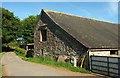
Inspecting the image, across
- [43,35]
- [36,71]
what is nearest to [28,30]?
[43,35]

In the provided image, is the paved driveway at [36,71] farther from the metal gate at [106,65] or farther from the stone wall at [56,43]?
the stone wall at [56,43]

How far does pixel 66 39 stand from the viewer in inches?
866

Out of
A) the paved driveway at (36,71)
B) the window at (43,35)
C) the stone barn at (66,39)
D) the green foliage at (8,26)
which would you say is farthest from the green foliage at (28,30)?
the paved driveway at (36,71)

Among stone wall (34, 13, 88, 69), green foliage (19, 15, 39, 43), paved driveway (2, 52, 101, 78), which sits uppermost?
green foliage (19, 15, 39, 43)

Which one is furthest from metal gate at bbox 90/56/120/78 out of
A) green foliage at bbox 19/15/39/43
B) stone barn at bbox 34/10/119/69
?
green foliage at bbox 19/15/39/43

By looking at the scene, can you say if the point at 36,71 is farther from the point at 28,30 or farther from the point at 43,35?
the point at 28,30

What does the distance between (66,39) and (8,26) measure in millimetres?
34095

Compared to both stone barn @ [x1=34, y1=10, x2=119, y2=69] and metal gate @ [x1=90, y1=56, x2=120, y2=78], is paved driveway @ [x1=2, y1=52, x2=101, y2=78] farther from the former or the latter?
stone barn @ [x1=34, y1=10, x2=119, y2=69]

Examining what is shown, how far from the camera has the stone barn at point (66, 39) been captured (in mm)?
19875

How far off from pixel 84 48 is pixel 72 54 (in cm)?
217

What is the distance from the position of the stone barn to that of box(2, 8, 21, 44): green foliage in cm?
2545

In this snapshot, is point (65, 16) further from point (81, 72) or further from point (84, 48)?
point (81, 72)

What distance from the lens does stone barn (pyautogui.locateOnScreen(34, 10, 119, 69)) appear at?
19.9 metres

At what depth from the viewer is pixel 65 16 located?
28.0 m
